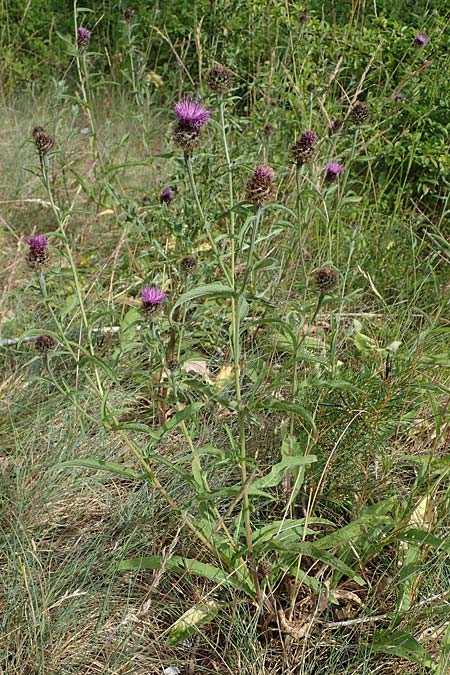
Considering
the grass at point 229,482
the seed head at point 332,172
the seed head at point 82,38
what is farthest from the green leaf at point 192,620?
the seed head at point 82,38

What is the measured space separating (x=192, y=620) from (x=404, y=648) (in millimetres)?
447

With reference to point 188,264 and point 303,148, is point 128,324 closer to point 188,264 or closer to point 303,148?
point 188,264

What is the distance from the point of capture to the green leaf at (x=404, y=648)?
150cm

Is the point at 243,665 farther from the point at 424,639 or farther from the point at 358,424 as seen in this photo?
the point at 358,424

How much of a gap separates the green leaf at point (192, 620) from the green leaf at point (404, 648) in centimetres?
35

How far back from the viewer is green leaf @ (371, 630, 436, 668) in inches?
59.2

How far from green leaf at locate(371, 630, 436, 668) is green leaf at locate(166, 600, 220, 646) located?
1.15ft

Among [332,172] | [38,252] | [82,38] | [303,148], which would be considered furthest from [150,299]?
[82,38]

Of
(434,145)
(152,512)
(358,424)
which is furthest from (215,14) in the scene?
(152,512)

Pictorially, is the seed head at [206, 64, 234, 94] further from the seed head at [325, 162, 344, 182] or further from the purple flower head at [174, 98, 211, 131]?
the seed head at [325, 162, 344, 182]

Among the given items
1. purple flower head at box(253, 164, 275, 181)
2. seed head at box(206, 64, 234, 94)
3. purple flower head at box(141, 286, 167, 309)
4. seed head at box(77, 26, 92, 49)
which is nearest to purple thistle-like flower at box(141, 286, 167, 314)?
purple flower head at box(141, 286, 167, 309)

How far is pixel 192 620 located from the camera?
5.40ft

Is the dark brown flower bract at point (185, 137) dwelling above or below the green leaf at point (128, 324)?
above

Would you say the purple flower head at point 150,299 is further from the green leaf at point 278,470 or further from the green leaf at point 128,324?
the green leaf at point 278,470
